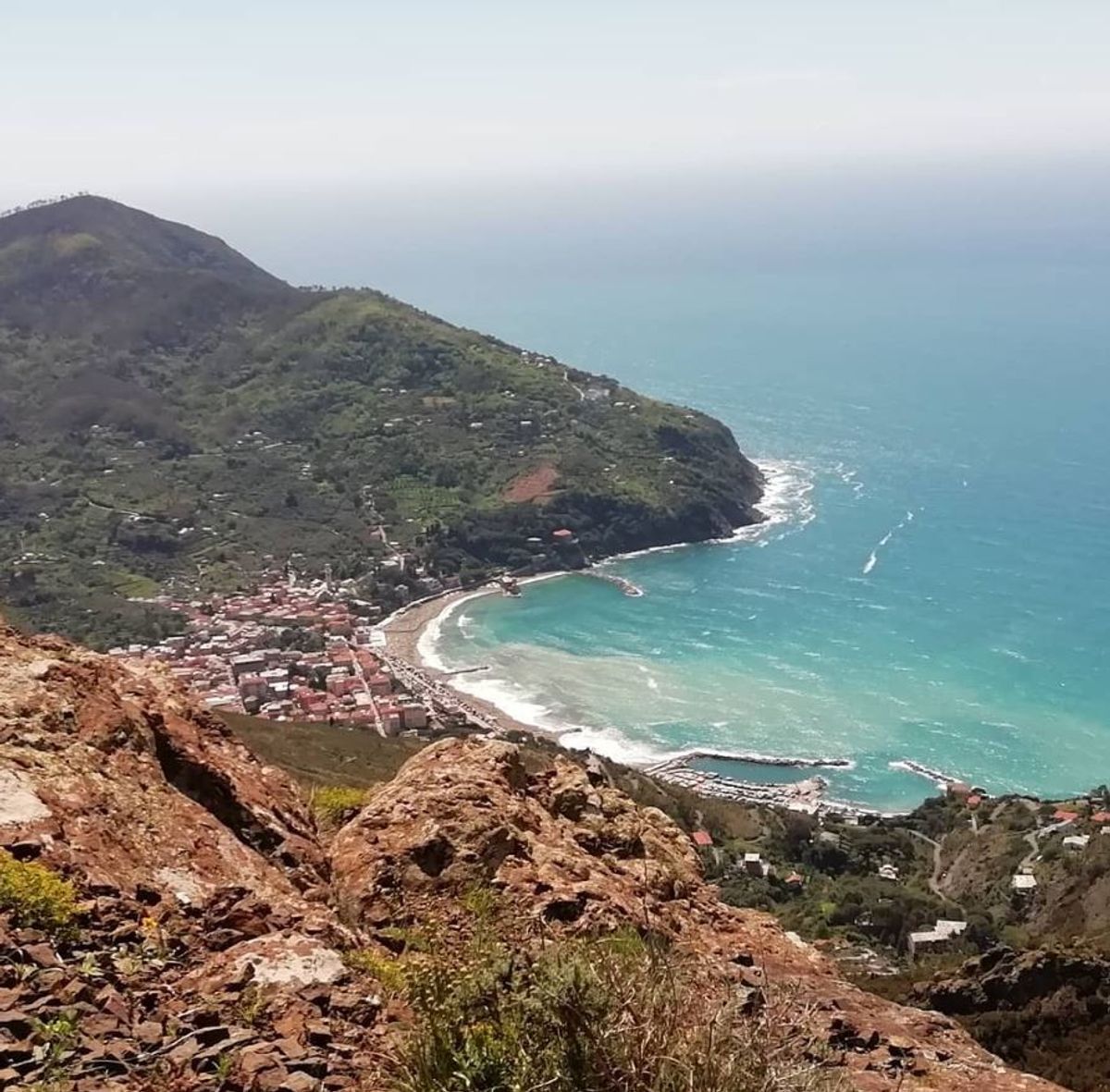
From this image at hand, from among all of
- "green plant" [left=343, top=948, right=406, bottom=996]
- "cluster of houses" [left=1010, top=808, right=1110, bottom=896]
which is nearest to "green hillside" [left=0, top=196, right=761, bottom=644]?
"cluster of houses" [left=1010, top=808, right=1110, bottom=896]

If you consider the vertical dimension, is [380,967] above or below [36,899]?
below

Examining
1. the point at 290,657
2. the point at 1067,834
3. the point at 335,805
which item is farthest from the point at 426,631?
the point at 335,805

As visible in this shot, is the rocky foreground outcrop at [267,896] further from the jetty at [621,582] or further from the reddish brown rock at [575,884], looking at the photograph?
the jetty at [621,582]

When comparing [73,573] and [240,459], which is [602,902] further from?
[240,459]

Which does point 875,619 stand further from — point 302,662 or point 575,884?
point 575,884

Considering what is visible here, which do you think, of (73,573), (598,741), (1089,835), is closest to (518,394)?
(73,573)

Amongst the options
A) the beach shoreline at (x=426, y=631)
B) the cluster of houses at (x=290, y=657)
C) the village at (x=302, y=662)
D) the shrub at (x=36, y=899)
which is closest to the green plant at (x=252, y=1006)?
Answer: the shrub at (x=36, y=899)
